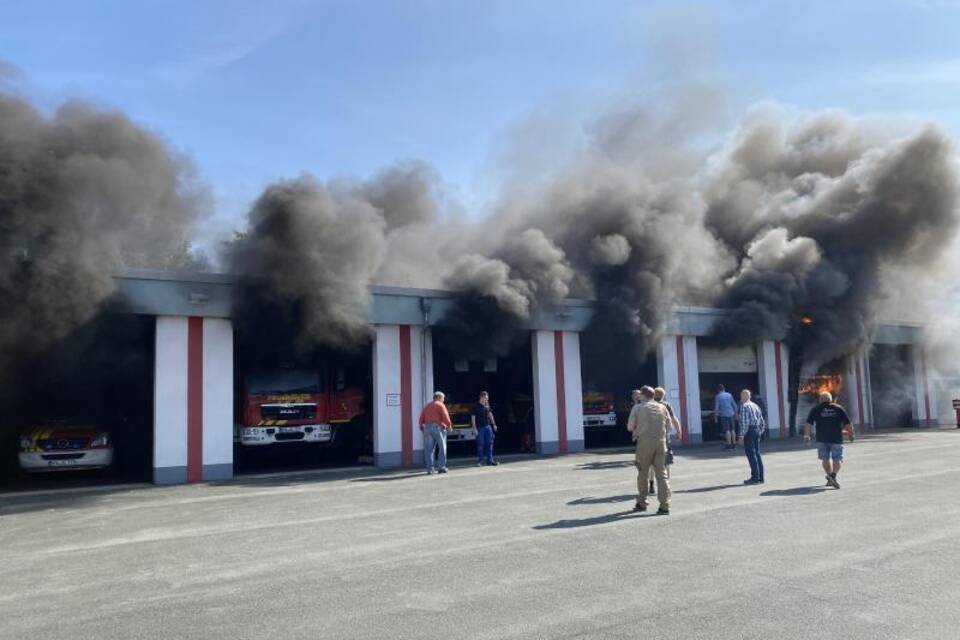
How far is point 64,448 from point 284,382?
445 centimetres

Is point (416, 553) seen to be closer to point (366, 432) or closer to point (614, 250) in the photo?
point (366, 432)

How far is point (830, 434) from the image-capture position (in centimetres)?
1013

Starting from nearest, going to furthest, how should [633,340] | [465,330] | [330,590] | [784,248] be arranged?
Answer: [330,590]
[465,330]
[633,340]
[784,248]

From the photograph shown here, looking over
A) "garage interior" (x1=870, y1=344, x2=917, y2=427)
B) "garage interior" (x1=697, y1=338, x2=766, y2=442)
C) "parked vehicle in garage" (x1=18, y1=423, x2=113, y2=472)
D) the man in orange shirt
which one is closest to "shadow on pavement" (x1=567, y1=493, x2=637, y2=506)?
the man in orange shirt

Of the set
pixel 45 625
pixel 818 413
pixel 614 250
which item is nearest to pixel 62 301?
pixel 45 625

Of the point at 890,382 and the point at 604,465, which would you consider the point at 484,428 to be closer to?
the point at 604,465

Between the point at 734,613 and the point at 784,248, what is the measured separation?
→ 878 inches

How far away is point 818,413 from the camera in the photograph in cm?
1035

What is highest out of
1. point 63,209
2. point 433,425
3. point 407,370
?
point 63,209

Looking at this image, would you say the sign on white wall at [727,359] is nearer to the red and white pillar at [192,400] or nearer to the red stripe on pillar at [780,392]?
the red stripe on pillar at [780,392]

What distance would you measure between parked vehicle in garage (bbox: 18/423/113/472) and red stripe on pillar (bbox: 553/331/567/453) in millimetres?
9935

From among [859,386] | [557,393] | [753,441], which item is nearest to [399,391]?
[557,393]

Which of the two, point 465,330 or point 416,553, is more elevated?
point 465,330

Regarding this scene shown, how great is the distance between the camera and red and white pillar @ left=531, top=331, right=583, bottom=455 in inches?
666
